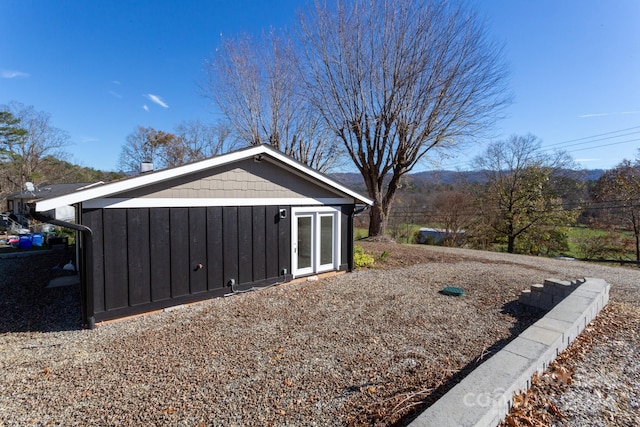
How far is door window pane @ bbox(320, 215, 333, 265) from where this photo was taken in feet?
24.9

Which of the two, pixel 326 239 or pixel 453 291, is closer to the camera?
pixel 453 291

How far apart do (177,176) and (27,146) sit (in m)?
27.5

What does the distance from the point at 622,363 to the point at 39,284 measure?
415 inches

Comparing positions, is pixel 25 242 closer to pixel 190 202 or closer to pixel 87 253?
pixel 87 253

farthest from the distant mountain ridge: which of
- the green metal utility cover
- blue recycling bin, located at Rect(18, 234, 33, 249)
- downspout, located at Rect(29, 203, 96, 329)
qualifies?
blue recycling bin, located at Rect(18, 234, 33, 249)


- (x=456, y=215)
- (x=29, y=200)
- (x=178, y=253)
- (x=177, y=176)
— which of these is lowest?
(x=178, y=253)

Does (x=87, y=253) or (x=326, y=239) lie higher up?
(x=87, y=253)

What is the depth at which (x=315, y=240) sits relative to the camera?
24.5 ft

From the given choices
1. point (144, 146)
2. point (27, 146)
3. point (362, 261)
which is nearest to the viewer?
point (362, 261)

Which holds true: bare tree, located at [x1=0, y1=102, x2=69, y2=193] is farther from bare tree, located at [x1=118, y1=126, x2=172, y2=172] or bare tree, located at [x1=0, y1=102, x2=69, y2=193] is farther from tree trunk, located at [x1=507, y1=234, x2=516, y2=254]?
tree trunk, located at [x1=507, y1=234, x2=516, y2=254]

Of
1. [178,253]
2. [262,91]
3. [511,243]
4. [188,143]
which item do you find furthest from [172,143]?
[511,243]

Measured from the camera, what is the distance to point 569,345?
369 cm

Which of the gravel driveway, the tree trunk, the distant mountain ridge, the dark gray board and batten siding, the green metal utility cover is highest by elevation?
the distant mountain ridge

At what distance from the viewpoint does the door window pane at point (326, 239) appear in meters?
7.60
